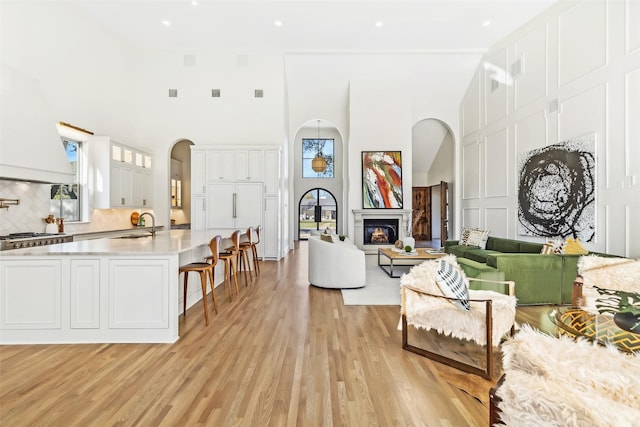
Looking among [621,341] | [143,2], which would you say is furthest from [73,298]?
[143,2]

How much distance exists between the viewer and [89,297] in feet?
9.72

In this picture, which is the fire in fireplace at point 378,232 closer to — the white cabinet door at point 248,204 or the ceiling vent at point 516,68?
the white cabinet door at point 248,204

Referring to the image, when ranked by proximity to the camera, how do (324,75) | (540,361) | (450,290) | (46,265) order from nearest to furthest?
(540,361)
(450,290)
(46,265)
(324,75)

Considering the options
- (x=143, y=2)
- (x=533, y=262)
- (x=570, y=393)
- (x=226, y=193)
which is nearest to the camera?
(x=570, y=393)

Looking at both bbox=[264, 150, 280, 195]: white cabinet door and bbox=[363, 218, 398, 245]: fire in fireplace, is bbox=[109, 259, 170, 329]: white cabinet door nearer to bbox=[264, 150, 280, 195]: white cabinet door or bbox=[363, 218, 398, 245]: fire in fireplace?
bbox=[264, 150, 280, 195]: white cabinet door

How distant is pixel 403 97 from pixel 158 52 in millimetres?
6472

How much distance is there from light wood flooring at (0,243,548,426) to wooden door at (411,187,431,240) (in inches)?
360

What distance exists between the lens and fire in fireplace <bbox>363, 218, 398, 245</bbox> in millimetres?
9305

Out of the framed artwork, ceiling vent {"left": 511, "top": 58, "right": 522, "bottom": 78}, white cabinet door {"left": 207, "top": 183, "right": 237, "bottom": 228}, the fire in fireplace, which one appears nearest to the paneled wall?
ceiling vent {"left": 511, "top": 58, "right": 522, "bottom": 78}

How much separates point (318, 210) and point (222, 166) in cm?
581

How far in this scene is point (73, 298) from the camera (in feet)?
9.72

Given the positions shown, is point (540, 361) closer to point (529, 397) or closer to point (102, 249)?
point (529, 397)

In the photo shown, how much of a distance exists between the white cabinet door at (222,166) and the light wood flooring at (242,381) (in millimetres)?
4866

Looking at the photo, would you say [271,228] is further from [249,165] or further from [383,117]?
[383,117]
